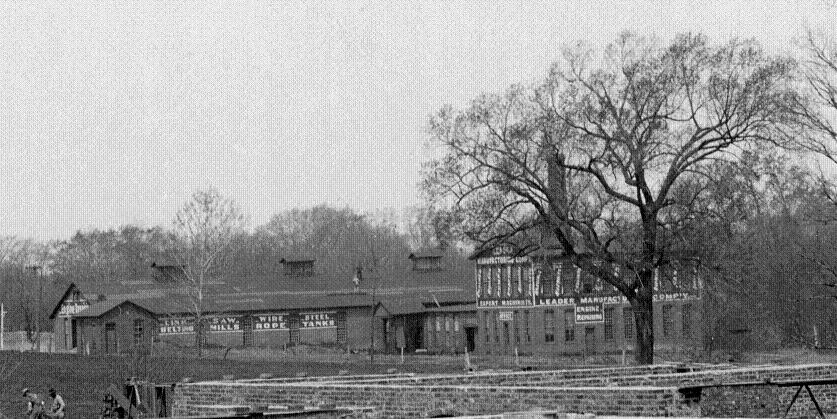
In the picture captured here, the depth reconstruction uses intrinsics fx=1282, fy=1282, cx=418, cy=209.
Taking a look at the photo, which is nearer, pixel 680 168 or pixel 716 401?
pixel 716 401

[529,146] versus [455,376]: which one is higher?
[529,146]

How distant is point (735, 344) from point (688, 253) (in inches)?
644

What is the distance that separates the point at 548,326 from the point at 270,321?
57.9 feet

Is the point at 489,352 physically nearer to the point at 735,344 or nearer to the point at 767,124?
the point at 735,344

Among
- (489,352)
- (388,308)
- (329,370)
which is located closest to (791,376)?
(329,370)

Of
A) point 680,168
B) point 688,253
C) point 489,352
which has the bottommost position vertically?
point 489,352

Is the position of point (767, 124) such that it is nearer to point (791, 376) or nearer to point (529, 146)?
point (529, 146)

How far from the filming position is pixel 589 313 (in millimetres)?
67688

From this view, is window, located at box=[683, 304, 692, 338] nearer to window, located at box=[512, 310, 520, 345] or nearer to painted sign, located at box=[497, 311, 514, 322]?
window, located at box=[512, 310, 520, 345]

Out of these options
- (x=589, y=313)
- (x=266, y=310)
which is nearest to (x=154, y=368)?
(x=589, y=313)

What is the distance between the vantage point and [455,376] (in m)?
28.8

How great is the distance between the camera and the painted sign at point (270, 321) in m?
76.8

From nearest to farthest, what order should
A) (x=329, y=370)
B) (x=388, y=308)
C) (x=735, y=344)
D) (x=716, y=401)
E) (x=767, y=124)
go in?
(x=716, y=401)
(x=767, y=124)
(x=329, y=370)
(x=735, y=344)
(x=388, y=308)

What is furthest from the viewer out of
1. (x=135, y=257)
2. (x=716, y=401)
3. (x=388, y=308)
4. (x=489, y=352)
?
(x=135, y=257)
